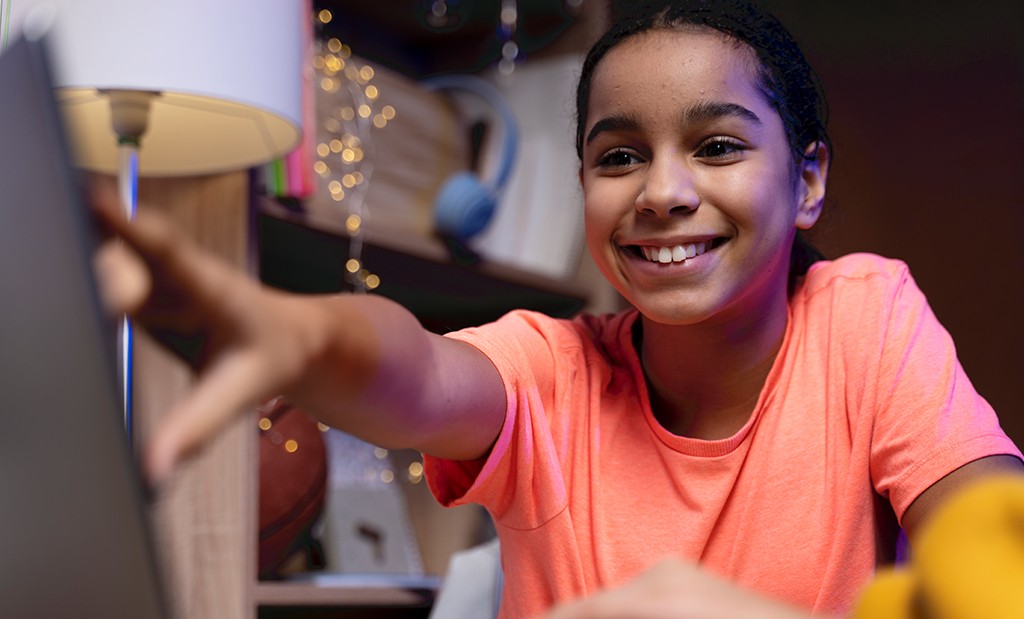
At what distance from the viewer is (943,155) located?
1.78 m

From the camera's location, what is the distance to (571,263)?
2.05m

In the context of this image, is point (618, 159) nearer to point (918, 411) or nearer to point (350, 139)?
point (918, 411)

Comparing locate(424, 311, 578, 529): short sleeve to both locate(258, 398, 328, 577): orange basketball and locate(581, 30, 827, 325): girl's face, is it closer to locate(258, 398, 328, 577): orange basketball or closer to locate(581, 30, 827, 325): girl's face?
locate(581, 30, 827, 325): girl's face

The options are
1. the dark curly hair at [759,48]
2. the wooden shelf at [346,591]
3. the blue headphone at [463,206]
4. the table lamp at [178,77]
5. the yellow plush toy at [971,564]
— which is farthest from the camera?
the blue headphone at [463,206]

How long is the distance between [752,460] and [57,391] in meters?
0.78

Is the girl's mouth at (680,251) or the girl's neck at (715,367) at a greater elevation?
the girl's mouth at (680,251)

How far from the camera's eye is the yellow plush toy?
0.24 meters

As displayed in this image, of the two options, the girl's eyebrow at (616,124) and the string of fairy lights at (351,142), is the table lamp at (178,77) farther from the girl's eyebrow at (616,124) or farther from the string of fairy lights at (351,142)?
the girl's eyebrow at (616,124)

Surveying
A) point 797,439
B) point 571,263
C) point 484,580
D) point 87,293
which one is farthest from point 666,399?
point 571,263

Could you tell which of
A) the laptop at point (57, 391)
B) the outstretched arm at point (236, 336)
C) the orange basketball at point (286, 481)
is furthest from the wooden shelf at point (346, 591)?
the laptop at point (57, 391)

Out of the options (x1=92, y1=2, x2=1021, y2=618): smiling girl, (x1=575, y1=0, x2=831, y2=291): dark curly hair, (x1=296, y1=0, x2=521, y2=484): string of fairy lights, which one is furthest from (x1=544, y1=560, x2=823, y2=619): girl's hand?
(x1=296, y1=0, x2=521, y2=484): string of fairy lights

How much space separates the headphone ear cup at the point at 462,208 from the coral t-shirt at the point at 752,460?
70 cm

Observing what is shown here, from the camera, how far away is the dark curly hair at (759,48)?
957mm

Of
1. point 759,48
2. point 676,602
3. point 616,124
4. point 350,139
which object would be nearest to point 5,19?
point 350,139
